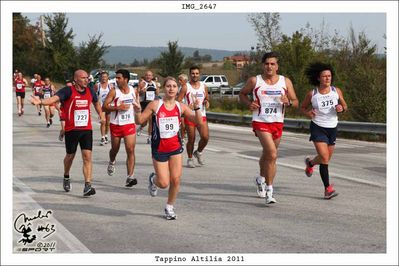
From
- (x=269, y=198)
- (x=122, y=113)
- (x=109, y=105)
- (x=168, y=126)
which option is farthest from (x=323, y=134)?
(x=109, y=105)

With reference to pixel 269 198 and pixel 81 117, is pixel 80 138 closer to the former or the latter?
pixel 81 117

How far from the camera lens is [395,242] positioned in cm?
706

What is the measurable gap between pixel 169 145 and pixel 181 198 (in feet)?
5.78

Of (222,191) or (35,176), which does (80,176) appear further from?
(222,191)

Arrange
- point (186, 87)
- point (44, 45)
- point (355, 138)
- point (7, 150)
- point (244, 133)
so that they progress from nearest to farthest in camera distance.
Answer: point (7, 150) → point (186, 87) → point (355, 138) → point (244, 133) → point (44, 45)

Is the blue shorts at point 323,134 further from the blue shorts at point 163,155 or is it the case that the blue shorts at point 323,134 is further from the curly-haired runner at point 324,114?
the blue shorts at point 163,155

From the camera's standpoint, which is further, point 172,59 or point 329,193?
point 172,59

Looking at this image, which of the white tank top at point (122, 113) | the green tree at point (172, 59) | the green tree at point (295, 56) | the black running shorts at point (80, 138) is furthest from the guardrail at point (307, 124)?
the green tree at point (172, 59)

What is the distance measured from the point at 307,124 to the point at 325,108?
37.0 ft

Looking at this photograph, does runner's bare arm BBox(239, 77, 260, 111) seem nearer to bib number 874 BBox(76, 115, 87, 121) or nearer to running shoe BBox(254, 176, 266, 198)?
running shoe BBox(254, 176, 266, 198)

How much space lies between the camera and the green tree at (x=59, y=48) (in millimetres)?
56438

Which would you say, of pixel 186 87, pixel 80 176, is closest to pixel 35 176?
pixel 80 176

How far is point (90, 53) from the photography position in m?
56.4

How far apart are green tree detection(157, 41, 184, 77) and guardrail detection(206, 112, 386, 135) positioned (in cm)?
2336
